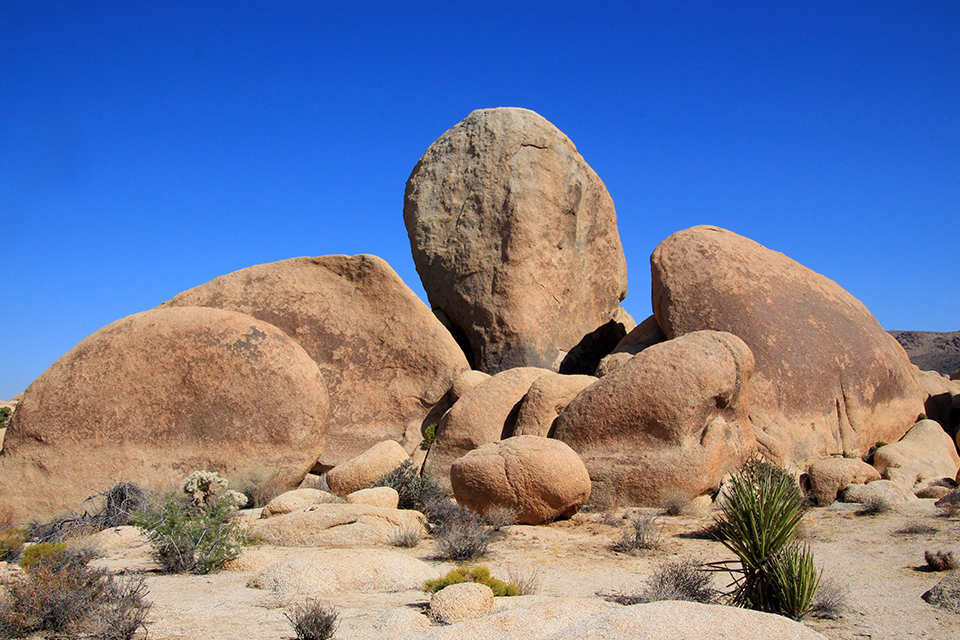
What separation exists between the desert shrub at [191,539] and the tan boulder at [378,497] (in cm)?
184

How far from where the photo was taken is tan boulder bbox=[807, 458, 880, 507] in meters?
8.30

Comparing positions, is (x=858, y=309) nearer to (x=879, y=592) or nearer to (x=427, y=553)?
(x=879, y=592)

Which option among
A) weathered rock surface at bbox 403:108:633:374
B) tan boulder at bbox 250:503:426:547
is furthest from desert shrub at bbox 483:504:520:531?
weathered rock surface at bbox 403:108:633:374

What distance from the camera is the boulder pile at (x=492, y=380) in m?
8.19

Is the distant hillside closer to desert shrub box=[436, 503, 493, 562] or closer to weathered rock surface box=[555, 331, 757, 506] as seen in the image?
weathered rock surface box=[555, 331, 757, 506]

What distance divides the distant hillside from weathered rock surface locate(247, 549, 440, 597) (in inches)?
1516

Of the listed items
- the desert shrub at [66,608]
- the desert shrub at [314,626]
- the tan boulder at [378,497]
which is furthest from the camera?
the tan boulder at [378,497]

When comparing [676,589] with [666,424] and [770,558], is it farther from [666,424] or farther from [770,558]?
[666,424]

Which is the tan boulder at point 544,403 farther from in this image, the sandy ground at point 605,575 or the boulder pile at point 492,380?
the sandy ground at point 605,575

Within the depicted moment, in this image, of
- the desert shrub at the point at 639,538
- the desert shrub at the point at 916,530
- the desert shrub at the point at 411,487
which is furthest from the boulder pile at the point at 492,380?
the desert shrub at the point at 916,530

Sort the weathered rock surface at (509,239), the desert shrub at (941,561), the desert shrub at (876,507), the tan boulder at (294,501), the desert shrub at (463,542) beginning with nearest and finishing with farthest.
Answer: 1. the desert shrub at (941,561)
2. the desert shrub at (463,542)
3. the desert shrub at (876,507)
4. the tan boulder at (294,501)
5. the weathered rock surface at (509,239)

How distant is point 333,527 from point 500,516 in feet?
5.42

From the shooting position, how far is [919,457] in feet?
33.7

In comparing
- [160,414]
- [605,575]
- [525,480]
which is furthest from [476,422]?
[605,575]
